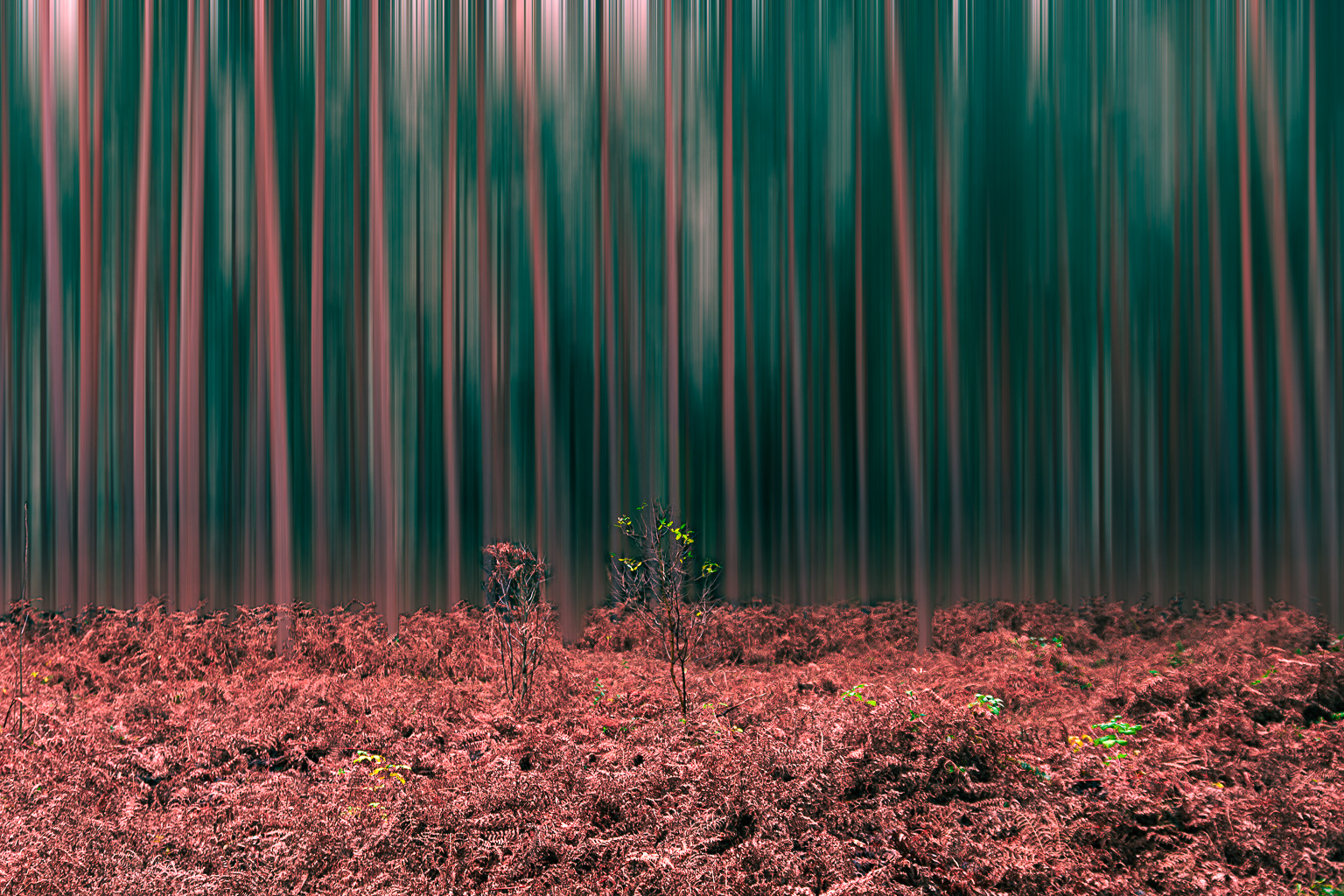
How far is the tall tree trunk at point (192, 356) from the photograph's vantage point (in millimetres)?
13852

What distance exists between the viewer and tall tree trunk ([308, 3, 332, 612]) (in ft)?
44.4

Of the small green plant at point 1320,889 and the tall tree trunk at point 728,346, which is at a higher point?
the tall tree trunk at point 728,346

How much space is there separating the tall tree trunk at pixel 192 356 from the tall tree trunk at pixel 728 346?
37.5 ft

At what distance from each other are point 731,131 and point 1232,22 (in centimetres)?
1100

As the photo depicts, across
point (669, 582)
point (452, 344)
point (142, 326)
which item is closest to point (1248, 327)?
point (669, 582)

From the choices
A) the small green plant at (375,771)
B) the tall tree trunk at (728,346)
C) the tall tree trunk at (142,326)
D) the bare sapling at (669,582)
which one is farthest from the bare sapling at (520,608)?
the tall tree trunk at (142,326)

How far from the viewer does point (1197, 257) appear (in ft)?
50.4

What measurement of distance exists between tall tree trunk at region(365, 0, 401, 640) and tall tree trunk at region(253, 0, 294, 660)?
1670 mm

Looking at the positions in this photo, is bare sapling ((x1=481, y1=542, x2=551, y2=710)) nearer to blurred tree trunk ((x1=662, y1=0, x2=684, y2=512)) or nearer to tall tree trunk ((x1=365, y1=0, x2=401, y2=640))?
tall tree trunk ((x1=365, y1=0, x2=401, y2=640))

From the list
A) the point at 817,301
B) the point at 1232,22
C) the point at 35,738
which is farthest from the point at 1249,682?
the point at 1232,22

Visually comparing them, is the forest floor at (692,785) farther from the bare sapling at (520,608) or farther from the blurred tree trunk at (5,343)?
the blurred tree trunk at (5,343)

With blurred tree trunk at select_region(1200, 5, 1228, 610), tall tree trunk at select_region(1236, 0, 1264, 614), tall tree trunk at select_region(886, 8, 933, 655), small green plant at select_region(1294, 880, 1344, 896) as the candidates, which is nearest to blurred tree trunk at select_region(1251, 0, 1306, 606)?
tall tree trunk at select_region(1236, 0, 1264, 614)

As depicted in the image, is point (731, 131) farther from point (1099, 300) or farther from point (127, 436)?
point (127, 436)

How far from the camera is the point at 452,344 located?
15422 millimetres
